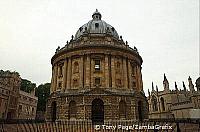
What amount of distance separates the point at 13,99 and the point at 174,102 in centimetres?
4551

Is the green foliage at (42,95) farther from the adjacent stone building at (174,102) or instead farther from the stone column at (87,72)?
the stone column at (87,72)

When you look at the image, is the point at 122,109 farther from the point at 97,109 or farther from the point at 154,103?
the point at 154,103

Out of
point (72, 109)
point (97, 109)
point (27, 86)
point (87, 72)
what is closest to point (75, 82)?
point (87, 72)

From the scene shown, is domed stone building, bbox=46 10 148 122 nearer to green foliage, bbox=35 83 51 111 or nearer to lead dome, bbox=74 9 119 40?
lead dome, bbox=74 9 119 40

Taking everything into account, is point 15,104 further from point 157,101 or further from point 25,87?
point 157,101

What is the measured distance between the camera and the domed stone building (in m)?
30.8

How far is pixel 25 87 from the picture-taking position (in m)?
68.0

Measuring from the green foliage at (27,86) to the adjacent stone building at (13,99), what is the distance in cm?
1015

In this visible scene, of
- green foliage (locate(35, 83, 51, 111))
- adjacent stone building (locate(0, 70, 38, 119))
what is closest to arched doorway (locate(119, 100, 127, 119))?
adjacent stone building (locate(0, 70, 38, 119))

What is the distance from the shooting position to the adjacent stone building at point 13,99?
46188mm

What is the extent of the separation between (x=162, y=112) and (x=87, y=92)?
3805cm

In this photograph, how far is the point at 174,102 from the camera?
59.2 m

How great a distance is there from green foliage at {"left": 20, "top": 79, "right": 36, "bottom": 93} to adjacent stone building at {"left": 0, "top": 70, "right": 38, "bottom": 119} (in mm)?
10148

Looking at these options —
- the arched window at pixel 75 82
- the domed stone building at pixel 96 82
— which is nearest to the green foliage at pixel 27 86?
the domed stone building at pixel 96 82
